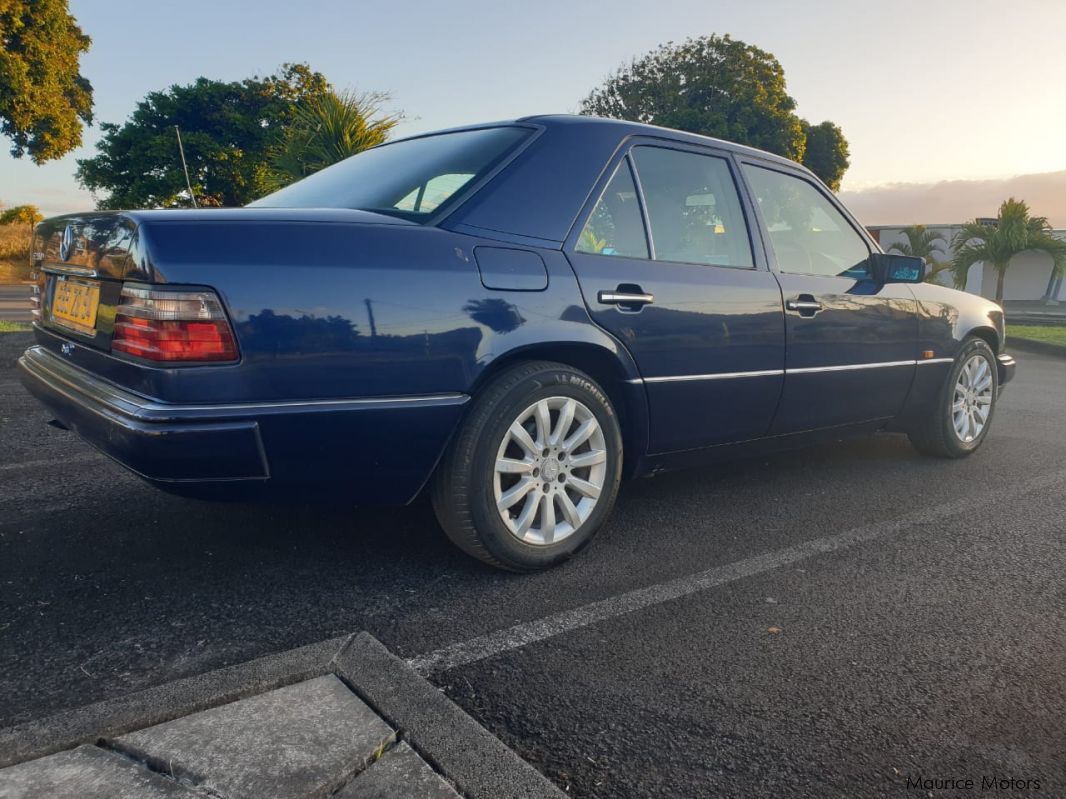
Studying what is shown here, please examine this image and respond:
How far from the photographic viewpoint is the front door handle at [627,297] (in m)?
2.97

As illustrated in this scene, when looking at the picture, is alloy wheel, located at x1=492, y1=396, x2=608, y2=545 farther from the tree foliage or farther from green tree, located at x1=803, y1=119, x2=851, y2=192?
green tree, located at x1=803, y1=119, x2=851, y2=192

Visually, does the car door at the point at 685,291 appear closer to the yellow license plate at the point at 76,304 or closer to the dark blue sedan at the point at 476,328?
the dark blue sedan at the point at 476,328

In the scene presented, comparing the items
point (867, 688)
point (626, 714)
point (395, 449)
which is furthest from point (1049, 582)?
point (395, 449)

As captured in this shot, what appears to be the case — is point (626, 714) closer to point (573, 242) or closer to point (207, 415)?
point (207, 415)

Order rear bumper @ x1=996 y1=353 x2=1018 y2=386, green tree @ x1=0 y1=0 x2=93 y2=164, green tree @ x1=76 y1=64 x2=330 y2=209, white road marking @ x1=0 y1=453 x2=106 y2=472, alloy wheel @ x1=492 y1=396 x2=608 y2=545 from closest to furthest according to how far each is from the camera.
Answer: alloy wheel @ x1=492 y1=396 x2=608 y2=545, white road marking @ x1=0 y1=453 x2=106 y2=472, rear bumper @ x1=996 y1=353 x2=1018 y2=386, green tree @ x1=0 y1=0 x2=93 y2=164, green tree @ x1=76 y1=64 x2=330 y2=209

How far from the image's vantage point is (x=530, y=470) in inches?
111

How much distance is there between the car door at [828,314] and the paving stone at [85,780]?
2.83m

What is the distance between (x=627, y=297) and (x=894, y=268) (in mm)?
1874

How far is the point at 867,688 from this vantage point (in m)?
2.17

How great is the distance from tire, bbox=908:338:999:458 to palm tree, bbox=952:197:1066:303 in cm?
2122

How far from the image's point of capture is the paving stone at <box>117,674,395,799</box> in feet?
5.21

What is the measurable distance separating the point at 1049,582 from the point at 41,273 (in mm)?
3799

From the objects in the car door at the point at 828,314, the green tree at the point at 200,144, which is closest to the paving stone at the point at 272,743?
the car door at the point at 828,314

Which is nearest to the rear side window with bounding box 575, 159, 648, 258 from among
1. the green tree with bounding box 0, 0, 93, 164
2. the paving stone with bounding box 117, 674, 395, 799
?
the paving stone with bounding box 117, 674, 395, 799
